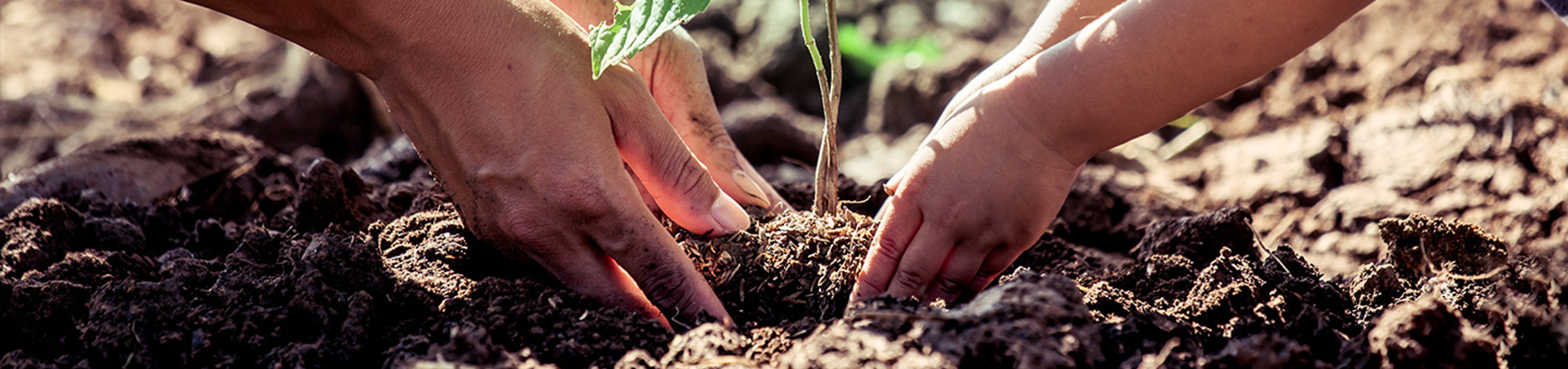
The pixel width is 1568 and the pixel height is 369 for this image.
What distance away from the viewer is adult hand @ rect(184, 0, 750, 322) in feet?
4.71

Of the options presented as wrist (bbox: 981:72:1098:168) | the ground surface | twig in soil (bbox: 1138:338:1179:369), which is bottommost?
the ground surface

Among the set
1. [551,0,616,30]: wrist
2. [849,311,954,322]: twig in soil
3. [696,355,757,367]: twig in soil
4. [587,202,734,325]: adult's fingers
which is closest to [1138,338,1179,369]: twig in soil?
[849,311,954,322]: twig in soil

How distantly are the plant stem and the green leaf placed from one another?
259mm

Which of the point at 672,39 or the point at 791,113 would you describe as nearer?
the point at 672,39

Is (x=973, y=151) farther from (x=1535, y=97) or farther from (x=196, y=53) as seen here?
(x=196, y=53)

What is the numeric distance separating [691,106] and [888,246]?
582 mm

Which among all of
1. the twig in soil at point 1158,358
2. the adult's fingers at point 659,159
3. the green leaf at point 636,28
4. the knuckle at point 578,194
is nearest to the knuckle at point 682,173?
→ the adult's fingers at point 659,159

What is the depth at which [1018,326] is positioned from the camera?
48.1 inches

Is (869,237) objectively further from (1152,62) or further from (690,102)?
(1152,62)

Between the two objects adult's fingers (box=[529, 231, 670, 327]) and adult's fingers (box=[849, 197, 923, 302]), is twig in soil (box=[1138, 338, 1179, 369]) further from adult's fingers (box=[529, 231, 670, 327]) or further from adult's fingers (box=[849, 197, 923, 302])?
adult's fingers (box=[529, 231, 670, 327])

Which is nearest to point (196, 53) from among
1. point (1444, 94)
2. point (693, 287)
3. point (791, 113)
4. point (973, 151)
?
point (791, 113)

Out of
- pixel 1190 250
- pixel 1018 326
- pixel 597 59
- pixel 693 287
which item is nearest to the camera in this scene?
pixel 1018 326

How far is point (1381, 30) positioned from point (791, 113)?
2.32 m

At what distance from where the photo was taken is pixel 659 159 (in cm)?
157
